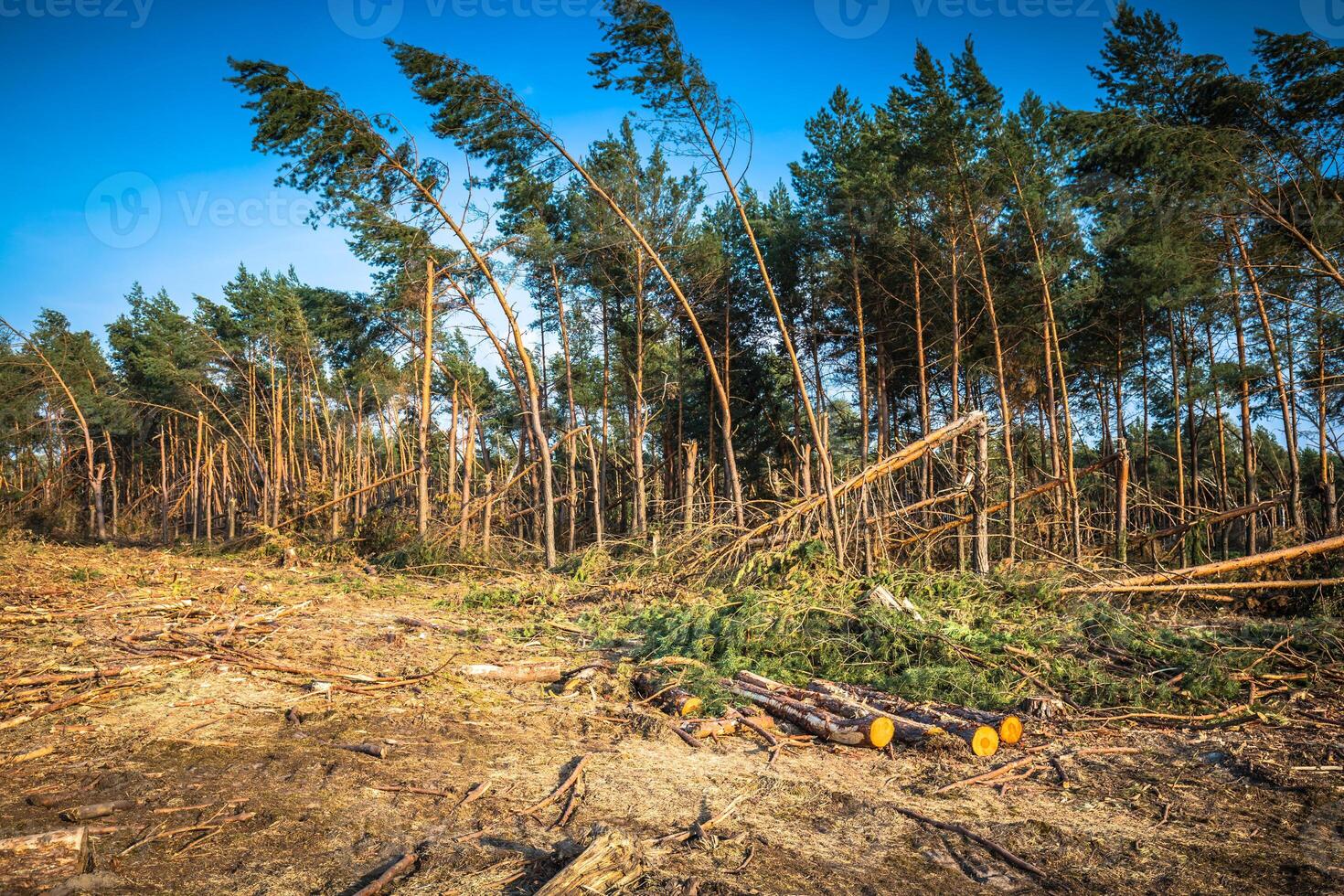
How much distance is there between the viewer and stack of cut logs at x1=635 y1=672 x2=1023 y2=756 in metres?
Answer: 4.62

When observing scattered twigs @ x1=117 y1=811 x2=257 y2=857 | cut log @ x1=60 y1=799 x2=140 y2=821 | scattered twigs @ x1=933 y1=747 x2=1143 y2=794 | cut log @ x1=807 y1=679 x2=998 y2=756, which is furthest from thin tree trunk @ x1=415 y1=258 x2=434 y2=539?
scattered twigs @ x1=933 y1=747 x2=1143 y2=794

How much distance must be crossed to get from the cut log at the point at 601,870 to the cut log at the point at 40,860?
177 cm

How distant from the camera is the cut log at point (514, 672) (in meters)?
5.98

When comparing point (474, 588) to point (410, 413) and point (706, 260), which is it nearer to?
point (706, 260)

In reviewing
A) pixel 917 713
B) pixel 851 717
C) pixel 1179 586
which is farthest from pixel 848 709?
pixel 1179 586

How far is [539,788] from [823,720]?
200cm

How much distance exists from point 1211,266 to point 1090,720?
478 inches

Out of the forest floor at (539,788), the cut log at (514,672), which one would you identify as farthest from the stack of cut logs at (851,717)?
the cut log at (514,672)

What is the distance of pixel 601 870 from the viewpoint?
2766 mm

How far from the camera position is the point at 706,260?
19.2 meters

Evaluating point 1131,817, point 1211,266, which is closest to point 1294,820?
point 1131,817

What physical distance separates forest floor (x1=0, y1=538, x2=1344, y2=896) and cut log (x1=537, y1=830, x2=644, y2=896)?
76 millimetres

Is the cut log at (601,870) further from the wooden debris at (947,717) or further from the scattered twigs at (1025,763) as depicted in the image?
the wooden debris at (947,717)

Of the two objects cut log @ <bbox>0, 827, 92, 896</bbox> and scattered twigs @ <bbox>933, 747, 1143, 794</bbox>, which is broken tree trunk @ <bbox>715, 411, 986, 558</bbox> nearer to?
scattered twigs @ <bbox>933, 747, 1143, 794</bbox>
